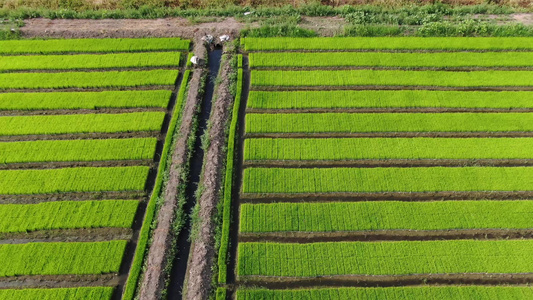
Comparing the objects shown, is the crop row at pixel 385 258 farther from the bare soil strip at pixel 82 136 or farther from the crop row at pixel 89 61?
the crop row at pixel 89 61

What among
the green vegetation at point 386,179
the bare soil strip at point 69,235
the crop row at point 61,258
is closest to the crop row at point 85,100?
the bare soil strip at point 69,235

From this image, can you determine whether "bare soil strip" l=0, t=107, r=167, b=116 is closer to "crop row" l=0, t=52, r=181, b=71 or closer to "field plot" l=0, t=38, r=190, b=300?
"field plot" l=0, t=38, r=190, b=300

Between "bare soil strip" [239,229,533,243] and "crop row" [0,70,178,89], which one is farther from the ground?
"crop row" [0,70,178,89]

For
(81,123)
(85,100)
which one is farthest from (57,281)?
(85,100)

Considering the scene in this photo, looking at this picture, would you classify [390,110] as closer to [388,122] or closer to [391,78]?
[388,122]

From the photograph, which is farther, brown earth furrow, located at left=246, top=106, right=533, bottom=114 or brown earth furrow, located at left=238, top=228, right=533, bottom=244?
brown earth furrow, located at left=246, top=106, right=533, bottom=114

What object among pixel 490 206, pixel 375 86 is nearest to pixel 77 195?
pixel 375 86

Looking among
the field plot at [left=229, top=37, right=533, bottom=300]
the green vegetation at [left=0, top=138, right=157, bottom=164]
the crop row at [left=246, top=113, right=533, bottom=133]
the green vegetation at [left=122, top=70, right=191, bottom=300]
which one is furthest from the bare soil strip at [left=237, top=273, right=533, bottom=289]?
the green vegetation at [left=0, top=138, right=157, bottom=164]

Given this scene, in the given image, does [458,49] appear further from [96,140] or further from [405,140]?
[96,140]
